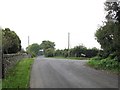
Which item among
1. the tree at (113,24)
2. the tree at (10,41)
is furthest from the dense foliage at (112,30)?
the tree at (10,41)

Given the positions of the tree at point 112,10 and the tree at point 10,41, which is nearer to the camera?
the tree at point 112,10

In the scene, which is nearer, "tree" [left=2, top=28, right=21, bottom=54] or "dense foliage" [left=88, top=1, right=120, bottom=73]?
"dense foliage" [left=88, top=1, right=120, bottom=73]

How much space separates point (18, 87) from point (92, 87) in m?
3.77

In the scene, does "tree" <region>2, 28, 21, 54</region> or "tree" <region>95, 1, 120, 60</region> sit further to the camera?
"tree" <region>2, 28, 21, 54</region>

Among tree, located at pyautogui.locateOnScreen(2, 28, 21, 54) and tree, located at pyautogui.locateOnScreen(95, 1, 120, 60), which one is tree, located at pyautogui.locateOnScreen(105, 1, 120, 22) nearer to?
tree, located at pyautogui.locateOnScreen(95, 1, 120, 60)

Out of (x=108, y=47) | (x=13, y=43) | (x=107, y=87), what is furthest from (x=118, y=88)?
(x=13, y=43)

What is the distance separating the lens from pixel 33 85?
17625 mm

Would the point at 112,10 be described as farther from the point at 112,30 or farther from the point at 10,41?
the point at 10,41

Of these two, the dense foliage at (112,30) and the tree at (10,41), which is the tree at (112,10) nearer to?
the dense foliage at (112,30)

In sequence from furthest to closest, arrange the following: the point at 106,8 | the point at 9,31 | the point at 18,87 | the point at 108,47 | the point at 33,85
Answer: the point at 9,31
the point at 108,47
the point at 106,8
the point at 33,85
the point at 18,87

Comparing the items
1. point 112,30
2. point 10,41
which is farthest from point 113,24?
point 10,41

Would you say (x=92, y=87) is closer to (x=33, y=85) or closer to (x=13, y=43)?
(x=33, y=85)

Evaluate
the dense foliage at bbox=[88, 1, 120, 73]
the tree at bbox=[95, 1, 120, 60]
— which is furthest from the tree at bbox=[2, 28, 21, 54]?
the tree at bbox=[95, 1, 120, 60]

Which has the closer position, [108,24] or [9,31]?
[108,24]
